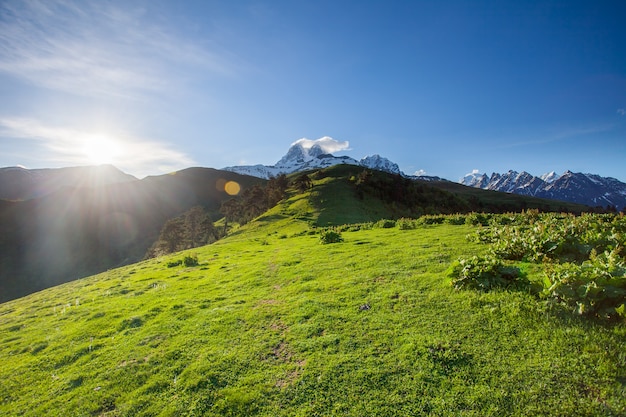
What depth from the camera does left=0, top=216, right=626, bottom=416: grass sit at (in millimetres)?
7090

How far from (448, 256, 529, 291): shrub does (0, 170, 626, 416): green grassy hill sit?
1.92 feet

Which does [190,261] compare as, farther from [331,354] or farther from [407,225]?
[331,354]

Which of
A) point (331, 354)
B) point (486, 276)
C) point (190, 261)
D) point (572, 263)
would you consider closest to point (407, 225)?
point (486, 276)

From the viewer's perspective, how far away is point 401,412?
695 centimetres

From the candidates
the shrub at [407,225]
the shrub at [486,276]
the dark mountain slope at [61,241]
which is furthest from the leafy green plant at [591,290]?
the dark mountain slope at [61,241]

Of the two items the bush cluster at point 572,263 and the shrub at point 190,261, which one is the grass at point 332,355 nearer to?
the bush cluster at point 572,263

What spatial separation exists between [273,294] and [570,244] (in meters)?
14.5

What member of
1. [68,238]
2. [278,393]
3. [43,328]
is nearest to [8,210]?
[68,238]

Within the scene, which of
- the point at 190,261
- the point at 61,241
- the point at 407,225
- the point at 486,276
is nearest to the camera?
the point at 486,276

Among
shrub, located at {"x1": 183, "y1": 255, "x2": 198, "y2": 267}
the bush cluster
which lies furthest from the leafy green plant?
shrub, located at {"x1": 183, "y1": 255, "x2": 198, "y2": 267}

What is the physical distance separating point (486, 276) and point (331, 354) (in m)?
6.99

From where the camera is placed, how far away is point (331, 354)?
31.1ft

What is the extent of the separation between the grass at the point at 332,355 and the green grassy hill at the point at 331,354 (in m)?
0.04

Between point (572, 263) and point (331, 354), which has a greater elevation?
point (572, 263)
